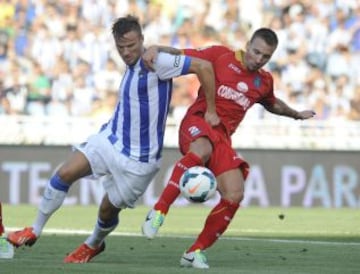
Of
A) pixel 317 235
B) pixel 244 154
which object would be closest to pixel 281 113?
pixel 317 235

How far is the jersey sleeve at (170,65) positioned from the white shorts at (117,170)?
2.53 ft

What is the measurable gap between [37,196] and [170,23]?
4577 millimetres

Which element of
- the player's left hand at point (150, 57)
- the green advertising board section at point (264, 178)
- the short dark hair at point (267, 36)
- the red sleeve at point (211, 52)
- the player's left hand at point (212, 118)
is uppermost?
the short dark hair at point (267, 36)

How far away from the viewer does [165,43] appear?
2280 centimetres

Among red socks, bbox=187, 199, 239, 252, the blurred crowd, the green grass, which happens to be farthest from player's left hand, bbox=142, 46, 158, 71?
the blurred crowd

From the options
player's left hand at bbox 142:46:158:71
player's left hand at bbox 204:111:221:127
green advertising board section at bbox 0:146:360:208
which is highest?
player's left hand at bbox 142:46:158:71

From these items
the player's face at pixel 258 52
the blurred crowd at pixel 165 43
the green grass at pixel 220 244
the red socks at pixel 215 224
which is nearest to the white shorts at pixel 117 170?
the green grass at pixel 220 244

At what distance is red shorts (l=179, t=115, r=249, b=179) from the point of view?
1019cm

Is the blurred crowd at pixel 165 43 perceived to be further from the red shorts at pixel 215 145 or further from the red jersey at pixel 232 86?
the red shorts at pixel 215 145

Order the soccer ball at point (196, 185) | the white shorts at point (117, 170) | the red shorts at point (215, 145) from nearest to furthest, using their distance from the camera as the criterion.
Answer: the soccer ball at point (196, 185) → the white shorts at point (117, 170) → the red shorts at point (215, 145)

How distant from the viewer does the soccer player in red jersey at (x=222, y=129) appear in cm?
980

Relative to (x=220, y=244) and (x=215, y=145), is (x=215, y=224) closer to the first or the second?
(x=215, y=145)

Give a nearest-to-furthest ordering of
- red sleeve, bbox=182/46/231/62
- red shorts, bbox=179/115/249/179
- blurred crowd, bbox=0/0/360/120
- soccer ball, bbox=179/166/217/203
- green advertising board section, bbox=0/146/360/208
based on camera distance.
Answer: soccer ball, bbox=179/166/217/203
red shorts, bbox=179/115/249/179
red sleeve, bbox=182/46/231/62
green advertising board section, bbox=0/146/360/208
blurred crowd, bbox=0/0/360/120

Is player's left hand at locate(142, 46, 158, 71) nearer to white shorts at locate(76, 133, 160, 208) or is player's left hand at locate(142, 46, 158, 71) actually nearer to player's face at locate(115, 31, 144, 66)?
player's face at locate(115, 31, 144, 66)
